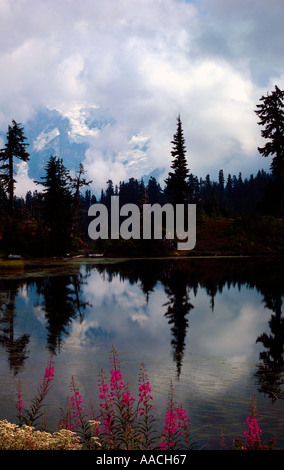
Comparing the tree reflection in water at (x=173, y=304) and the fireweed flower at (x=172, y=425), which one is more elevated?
the fireweed flower at (x=172, y=425)

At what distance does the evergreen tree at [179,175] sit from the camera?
5712 cm

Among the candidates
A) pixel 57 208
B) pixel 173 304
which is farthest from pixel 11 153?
pixel 173 304

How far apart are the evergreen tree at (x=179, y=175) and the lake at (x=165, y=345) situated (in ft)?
122

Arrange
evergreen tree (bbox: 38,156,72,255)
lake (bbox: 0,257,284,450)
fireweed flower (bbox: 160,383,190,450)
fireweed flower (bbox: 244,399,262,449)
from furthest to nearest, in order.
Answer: evergreen tree (bbox: 38,156,72,255), lake (bbox: 0,257,284,450), fireweed flower (bbox: 160,383,190,450), fireweed flower (bbox: 244,399,262,449)

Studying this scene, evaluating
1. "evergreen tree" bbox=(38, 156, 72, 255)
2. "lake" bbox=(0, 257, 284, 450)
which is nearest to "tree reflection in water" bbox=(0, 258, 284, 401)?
"lake" bbox=(0, 257, 284, 450)

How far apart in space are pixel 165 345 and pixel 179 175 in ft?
162

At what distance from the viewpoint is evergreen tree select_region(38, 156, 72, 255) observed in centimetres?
4522

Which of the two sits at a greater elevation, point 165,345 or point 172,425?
point 172,425

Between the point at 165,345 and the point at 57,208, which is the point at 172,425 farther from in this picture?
the point at 57,208

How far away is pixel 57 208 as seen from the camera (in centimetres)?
4662

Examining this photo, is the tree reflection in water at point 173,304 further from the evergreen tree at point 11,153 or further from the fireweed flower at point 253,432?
the evergreen tree at point 11,153

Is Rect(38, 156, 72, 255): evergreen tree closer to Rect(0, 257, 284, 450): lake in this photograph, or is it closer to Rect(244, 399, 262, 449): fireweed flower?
Rect(0, 257, 284, 450): lake

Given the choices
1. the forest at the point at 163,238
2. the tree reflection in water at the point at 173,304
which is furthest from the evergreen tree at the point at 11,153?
the tree reflection in water at the point at 173,304

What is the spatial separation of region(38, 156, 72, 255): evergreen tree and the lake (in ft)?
81.0
